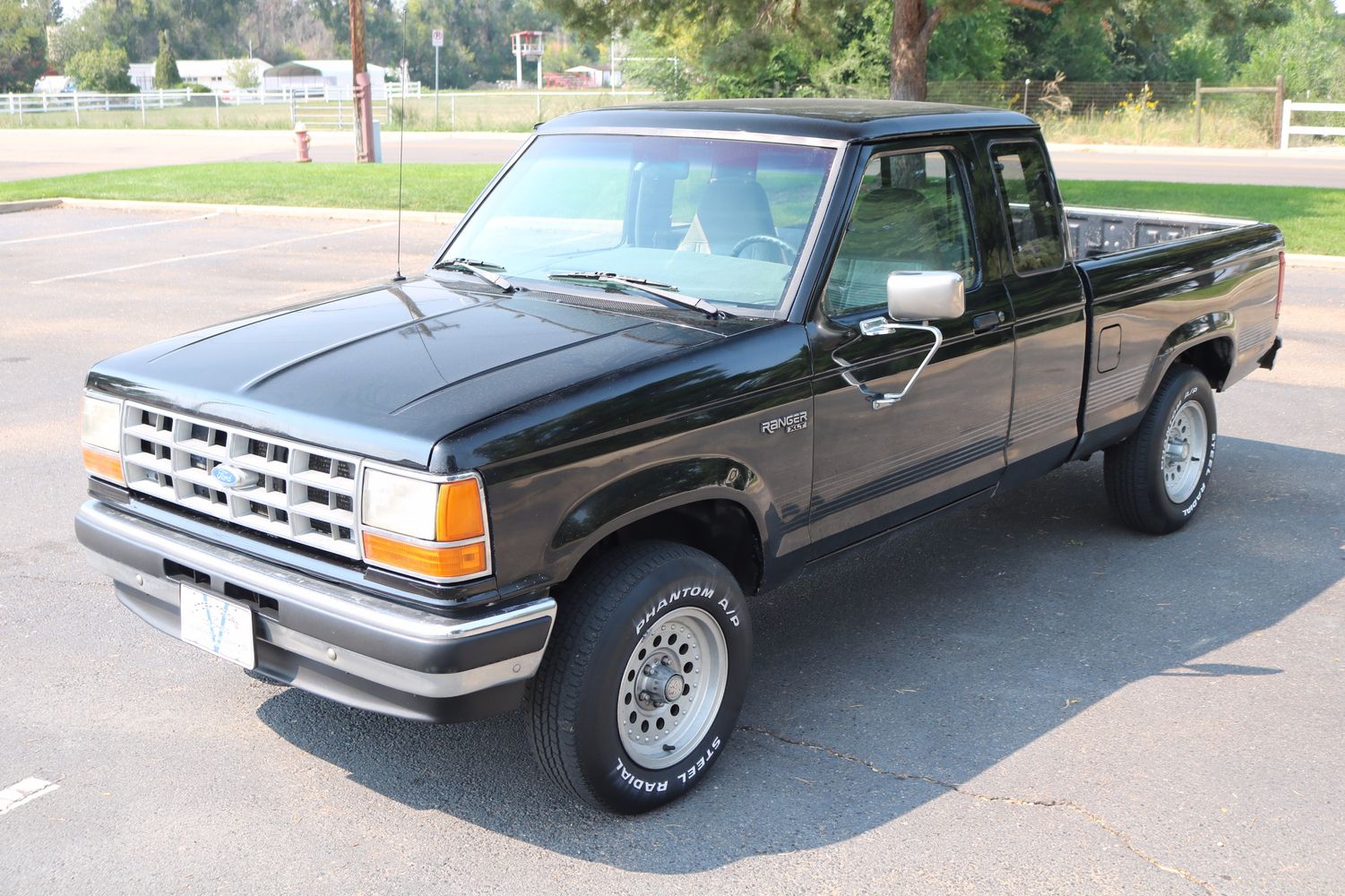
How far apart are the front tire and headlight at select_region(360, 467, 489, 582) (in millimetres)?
400

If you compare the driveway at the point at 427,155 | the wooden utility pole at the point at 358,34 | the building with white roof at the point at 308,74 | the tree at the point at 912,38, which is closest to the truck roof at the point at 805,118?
the tree at the point at 912,38

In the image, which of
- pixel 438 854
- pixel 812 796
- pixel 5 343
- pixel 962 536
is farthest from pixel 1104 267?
pixel 5 343

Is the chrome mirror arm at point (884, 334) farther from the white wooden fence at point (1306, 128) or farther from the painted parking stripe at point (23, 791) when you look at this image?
the white wooden fence at point (1306, 128)

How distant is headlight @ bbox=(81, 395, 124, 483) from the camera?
159 inches

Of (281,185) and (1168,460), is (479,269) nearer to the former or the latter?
(1168,460)

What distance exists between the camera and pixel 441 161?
28219 mm

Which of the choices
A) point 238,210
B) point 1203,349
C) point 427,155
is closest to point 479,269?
point 1203,349

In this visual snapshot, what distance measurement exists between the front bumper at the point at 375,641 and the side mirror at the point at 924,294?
4.91ft

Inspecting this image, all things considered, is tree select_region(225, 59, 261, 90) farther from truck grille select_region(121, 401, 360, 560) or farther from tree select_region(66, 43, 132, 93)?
truck grille select_region(121, 401, 360, 560)

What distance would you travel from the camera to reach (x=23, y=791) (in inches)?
154

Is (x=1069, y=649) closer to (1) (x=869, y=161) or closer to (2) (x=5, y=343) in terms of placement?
(1) (x=869, y=161)

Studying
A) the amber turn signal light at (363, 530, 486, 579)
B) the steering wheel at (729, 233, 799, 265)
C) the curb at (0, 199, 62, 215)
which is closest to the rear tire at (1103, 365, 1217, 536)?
the steering wheel at (729, 233, 799, 265)

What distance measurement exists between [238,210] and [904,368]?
662 inches

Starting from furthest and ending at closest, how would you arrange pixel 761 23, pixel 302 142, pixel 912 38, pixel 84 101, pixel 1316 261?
pixel 84 101 < pixel 302 142 < pixel 761 23 < pixel 912 38 < pixel 1316 261
